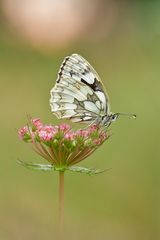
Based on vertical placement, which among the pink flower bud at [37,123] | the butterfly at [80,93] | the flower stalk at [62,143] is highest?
the butterfly at [80,93]

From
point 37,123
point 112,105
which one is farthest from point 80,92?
point 112,105

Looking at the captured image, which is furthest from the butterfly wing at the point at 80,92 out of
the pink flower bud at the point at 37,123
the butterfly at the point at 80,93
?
the pink flower bud at the point at 37,123

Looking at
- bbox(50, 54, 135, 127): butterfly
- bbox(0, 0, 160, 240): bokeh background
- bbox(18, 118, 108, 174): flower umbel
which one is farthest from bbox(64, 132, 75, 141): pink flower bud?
bbox(50, 54, 135, 127): butterfly

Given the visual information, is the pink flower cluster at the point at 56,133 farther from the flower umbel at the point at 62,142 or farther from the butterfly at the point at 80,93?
the butterfly at the point at 80,93

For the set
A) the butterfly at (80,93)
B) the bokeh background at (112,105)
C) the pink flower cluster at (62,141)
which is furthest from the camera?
the butterfly at (80,93)

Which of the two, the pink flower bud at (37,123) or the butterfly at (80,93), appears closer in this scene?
the pink flower bud at (37,123)

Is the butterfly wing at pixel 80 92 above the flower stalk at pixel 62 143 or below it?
above
